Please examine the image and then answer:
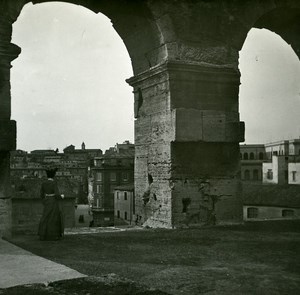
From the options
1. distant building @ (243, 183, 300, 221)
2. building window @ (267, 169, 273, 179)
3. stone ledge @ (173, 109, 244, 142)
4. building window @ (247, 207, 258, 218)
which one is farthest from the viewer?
building window @ (267, 169, 273, 179)

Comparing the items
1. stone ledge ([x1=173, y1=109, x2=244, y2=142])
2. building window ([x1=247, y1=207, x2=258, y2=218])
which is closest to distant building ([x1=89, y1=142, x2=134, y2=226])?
building window ([x1=247, y1=207, x2=258, y2=218])

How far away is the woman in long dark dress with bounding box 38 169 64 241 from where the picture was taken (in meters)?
6.82

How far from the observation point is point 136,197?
30.5ft

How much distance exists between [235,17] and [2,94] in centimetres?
440

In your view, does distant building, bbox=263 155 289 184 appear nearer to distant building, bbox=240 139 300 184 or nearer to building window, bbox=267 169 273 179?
distant building, bbox=240 139 300 184

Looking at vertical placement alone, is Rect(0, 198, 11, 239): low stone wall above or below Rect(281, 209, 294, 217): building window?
above

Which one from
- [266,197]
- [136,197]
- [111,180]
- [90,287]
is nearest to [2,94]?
[136,197]

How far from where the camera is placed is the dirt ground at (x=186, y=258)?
420 centimetres

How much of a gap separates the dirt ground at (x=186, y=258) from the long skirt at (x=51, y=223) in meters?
0.15

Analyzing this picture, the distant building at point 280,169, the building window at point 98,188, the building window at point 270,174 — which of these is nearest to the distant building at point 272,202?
the distant building at point 280,169

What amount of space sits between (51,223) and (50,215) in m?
0.17

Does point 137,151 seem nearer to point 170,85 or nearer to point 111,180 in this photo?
point 170,85

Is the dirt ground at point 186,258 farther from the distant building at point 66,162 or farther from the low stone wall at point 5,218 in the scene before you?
the distant building at point 66,162

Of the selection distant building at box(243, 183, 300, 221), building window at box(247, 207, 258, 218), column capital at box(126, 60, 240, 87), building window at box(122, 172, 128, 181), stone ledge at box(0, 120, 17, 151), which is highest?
column capital at box(126, 60, 240, 87)
